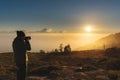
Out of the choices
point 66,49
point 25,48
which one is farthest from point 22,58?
point 66,49

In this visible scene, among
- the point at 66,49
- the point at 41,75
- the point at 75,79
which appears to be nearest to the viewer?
the point at 75,79

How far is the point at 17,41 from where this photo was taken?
16781mm

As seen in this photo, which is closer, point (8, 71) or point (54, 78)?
point (54, 78)

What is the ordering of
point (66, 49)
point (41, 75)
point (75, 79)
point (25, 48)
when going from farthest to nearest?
1. point (66, 49)
2. point (41, 75)
3. point (75, 79)
4. point (25, 48)

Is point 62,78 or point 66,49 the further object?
point 66,49

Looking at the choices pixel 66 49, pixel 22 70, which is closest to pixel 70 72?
pixel 22 70

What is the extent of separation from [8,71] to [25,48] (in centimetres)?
815

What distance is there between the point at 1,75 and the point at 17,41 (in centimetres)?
649

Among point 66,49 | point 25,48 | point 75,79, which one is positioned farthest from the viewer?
point 66,49

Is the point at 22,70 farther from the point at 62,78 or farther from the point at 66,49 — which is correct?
the point at 66,49

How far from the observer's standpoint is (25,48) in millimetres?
16641

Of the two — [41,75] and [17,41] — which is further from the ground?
[17,41]

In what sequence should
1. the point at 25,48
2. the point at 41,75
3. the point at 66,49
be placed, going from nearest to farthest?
the point at 25,48 → the point at 41,75 → the point at 66,49

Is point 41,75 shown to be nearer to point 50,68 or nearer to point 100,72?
point 50,68
